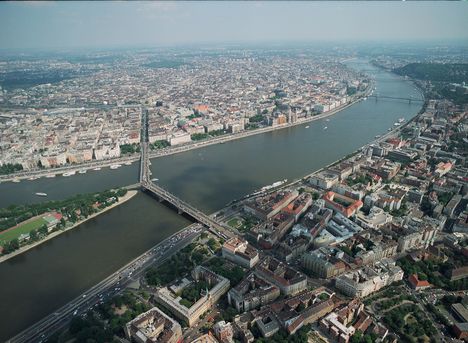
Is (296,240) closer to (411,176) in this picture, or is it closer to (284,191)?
(284,191)

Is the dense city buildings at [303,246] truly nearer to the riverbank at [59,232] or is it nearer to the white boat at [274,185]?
the white boat at [274,185]

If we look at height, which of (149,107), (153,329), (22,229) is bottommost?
(22,229)

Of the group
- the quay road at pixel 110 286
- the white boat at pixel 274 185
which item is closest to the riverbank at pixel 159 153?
the white boat at pixel 274 185

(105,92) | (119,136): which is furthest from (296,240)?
(105,92)

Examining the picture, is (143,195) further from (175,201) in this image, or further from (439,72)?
(439,72)

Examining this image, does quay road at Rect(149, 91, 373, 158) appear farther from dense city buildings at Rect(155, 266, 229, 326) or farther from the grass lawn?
dense city buildings at Rect(155, 266, 229, 326)

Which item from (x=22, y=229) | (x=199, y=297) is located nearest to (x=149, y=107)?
(x=22, y=229)
